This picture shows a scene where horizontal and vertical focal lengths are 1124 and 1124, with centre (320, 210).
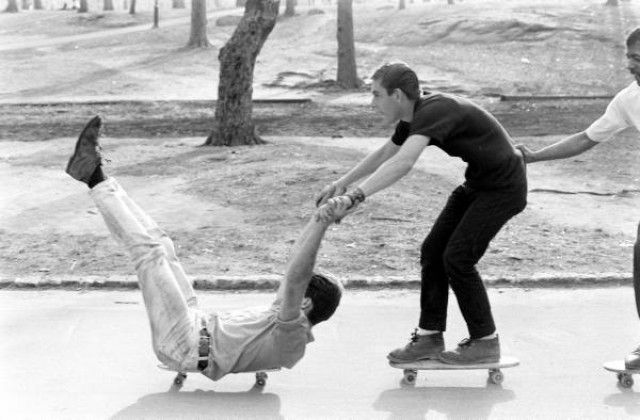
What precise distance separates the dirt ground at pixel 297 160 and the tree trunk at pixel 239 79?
522mm

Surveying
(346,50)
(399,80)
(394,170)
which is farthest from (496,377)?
(346,50)

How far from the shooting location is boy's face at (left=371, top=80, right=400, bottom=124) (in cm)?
585

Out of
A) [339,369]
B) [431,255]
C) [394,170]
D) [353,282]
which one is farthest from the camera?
[353,282]

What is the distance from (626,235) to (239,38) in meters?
7.47

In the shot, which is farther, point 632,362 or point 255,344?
point 632,362

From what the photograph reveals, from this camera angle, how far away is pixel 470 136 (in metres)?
5.93

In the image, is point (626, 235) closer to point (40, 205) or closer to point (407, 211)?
point (407, 211)

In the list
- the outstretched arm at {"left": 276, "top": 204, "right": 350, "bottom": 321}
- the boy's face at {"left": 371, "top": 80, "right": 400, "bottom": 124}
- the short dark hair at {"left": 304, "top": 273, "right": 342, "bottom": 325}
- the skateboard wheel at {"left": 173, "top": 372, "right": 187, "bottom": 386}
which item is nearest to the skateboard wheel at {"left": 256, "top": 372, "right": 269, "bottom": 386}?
the skateboard wheel at {"left": 173, "top": 372, "right": 187, "bottom": 386}

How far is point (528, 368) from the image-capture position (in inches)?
254

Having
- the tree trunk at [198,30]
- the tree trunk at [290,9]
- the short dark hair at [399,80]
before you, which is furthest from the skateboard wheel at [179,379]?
the tree trunk at [290,9]

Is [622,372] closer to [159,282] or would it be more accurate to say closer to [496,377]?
[496,377]

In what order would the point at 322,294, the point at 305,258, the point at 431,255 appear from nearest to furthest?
the point at 305,258 → the point at 322,294 → the point at 431,255

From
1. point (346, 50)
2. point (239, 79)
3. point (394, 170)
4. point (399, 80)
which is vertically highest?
point (399, 80)

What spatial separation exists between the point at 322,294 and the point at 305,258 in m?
0.37
